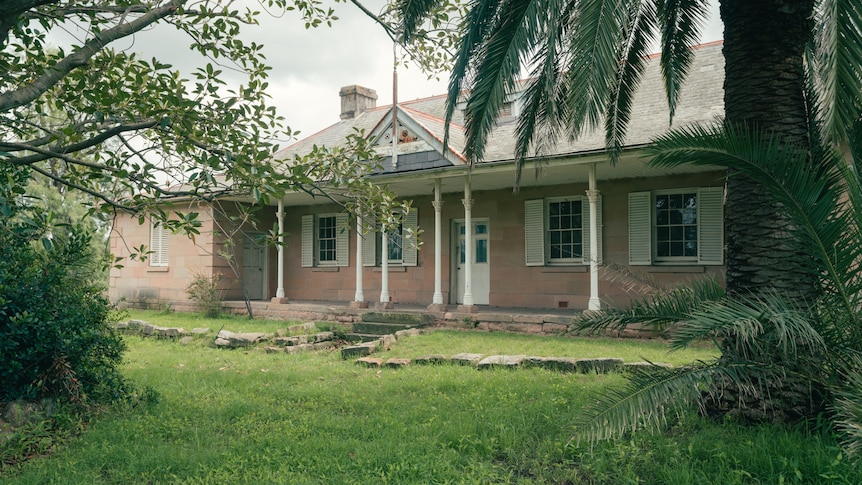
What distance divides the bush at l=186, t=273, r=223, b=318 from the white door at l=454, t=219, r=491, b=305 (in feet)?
21.6

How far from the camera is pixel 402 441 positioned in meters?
5.25

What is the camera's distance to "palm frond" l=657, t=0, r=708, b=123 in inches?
287

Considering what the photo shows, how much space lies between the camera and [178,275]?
18391 mm

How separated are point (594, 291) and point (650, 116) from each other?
389 centimetres

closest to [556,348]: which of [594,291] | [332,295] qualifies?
[594,291]

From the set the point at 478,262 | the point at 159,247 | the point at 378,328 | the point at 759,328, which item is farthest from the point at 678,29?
the point at 159,247

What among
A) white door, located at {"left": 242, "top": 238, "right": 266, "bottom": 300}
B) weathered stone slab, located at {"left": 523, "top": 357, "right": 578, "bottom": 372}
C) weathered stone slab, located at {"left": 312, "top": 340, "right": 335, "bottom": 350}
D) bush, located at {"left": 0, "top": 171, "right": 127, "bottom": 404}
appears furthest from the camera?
white door, located at {"left": 242, "top": 238, "right": 266, "bottom": 300}

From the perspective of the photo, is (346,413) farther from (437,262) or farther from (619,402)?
(437,262)

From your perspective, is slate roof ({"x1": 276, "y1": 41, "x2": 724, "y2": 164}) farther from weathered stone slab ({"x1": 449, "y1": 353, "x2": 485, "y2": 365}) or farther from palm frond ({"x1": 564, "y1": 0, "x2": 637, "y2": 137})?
palm frond ({"x1": 564, "y1": 0, "x2": 637, "y2": 137})

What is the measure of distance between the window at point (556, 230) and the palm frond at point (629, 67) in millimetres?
5572

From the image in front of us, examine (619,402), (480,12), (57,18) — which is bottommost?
(619,402)

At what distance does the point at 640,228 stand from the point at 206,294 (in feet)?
37.3

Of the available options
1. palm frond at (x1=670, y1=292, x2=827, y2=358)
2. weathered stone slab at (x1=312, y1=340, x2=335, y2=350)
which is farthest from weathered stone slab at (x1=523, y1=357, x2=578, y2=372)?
weathered stone slab at (x1=312, y1=340, x2=335, y2=350)

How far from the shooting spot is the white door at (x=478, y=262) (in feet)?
50.1
